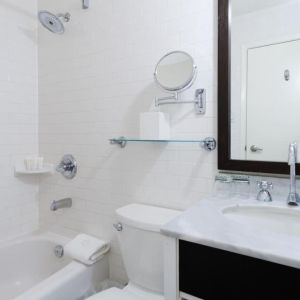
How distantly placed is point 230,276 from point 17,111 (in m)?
1.76

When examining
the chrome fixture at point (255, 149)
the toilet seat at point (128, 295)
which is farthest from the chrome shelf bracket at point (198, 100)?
the toilet seat at point (128, 295)

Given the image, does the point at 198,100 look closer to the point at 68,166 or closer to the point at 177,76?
the point at 177,76

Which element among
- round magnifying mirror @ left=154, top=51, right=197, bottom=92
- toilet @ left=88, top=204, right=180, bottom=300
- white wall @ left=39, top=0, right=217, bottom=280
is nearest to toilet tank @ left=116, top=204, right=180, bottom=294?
toilet @ left=88, top=204, right=180, bottom=300

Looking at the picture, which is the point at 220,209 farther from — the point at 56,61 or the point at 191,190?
the point at 56,61

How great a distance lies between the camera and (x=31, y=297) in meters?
1.12

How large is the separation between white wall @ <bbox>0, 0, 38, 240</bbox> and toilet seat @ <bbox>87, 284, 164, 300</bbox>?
3.24 ft

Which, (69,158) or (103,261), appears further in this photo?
(69,158)

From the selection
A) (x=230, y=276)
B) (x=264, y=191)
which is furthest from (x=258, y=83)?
(x=230, y=276)

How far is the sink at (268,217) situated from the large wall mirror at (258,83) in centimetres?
18

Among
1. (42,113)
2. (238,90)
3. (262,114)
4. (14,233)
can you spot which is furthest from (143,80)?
(14,233)

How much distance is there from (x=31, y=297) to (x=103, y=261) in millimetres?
496

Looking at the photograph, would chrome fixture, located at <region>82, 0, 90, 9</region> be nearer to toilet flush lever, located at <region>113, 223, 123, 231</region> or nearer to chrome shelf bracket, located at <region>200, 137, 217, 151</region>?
chrome shelf bracket, located at <region>200, 137, 217, 151</region>

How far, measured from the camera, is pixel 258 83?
3.78 feet

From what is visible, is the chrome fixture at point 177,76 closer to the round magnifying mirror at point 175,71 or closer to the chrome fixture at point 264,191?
the round magnifying mirror at point 175,71
